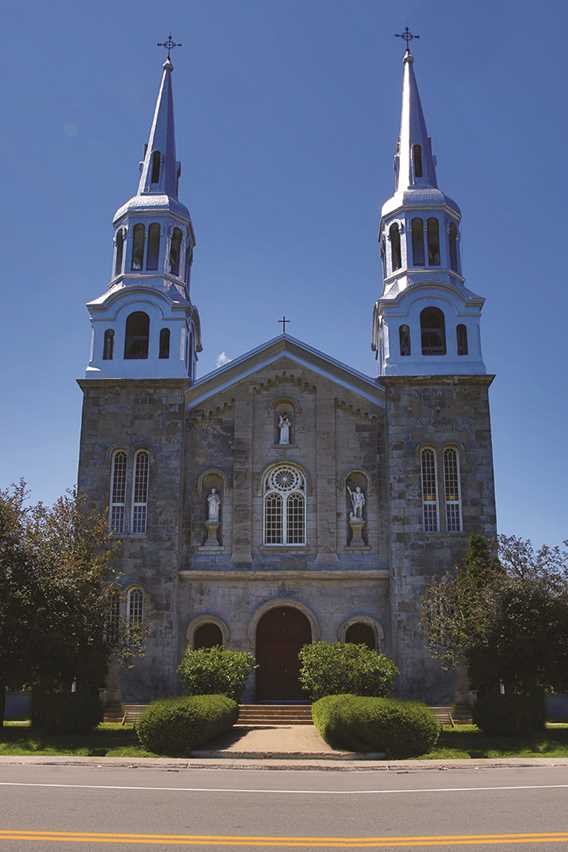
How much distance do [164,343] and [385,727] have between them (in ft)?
64.3

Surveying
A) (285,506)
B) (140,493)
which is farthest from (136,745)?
(285,506)

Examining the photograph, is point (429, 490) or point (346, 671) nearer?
point (346, 671)

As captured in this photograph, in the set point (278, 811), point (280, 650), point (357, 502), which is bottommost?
point (278, 811)

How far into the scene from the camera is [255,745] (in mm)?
21594

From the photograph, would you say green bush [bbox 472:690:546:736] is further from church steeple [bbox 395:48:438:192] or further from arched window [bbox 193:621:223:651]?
church steeple [bbox 395:48:438:192]

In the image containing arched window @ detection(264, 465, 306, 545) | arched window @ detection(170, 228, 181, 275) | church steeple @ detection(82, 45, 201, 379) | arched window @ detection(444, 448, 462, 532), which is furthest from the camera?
arched window @ detection(170, 228, 181, 275)

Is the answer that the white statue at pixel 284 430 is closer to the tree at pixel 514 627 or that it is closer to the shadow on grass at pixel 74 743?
the tree at pixel 514 627

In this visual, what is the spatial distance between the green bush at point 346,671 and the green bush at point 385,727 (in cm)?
412

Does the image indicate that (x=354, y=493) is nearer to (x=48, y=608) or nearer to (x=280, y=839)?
(x=48, y=608)

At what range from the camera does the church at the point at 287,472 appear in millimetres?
30859

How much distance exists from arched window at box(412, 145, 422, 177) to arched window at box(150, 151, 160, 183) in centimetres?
1172

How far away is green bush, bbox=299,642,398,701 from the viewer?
25.2 metres

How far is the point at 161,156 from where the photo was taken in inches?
1539

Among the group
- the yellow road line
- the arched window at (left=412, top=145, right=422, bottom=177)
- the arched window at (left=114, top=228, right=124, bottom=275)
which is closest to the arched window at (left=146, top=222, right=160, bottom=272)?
the arched window at (left=114, top=228, right=124, bottom=275)
